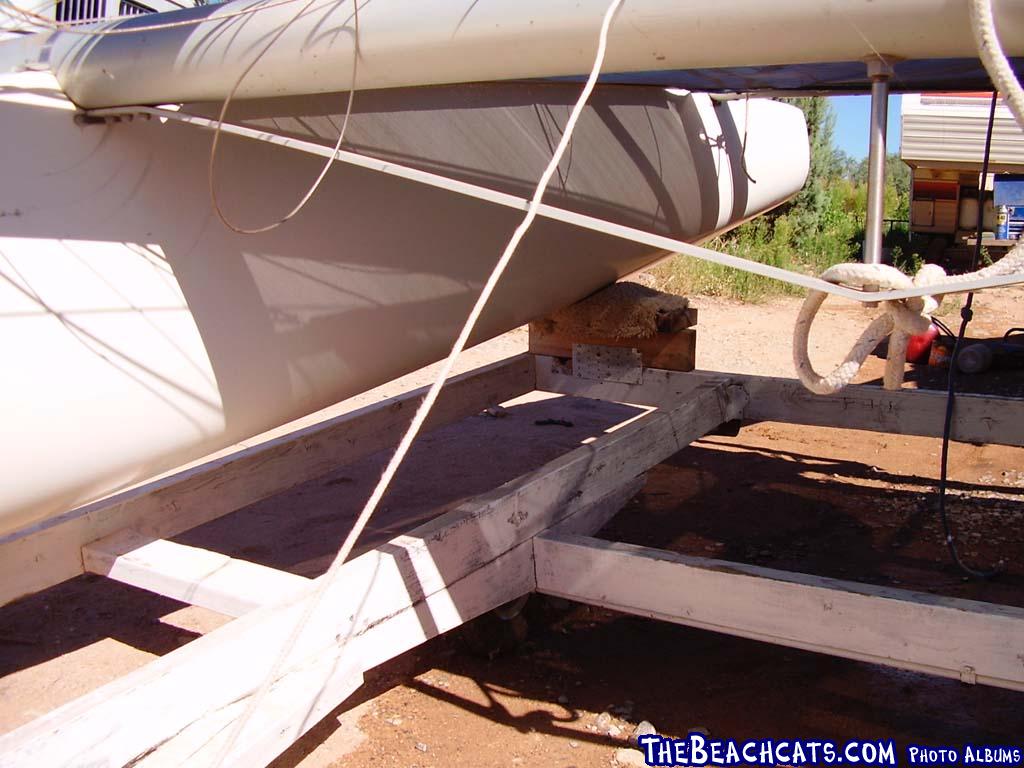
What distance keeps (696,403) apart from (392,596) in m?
1.43

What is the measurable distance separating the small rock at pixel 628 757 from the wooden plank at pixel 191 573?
2.67 feet

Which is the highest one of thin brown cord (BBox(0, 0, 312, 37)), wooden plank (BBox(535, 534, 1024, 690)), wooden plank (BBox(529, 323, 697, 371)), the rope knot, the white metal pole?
thin brown cord (BBox(0, 0, 312, 37))

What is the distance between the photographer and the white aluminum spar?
4.14 ft

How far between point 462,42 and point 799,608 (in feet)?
4.07


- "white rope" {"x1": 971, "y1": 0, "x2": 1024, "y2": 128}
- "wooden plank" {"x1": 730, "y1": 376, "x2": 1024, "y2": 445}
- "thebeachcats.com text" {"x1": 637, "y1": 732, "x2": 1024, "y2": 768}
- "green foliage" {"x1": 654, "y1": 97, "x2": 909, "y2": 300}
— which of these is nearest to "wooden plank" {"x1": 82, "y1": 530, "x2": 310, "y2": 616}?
"thebeachcats.com text" {"x1": 637, "y1": 732, "x2": 1024, "y2": 768}

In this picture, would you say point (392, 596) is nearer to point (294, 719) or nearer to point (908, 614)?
point (294, 719)

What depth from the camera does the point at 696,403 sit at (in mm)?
2898

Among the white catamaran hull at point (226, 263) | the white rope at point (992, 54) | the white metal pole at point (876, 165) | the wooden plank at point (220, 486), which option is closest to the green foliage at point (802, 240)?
the wooden plank at point (220, 486)

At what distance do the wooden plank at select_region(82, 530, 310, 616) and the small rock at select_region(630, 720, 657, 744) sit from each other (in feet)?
2.83

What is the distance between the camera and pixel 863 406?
3.13 metres

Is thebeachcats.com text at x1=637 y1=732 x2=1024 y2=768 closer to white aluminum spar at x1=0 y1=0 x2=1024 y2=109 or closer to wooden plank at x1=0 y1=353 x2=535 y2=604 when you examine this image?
wooden plank at x1=0 y1=353 x2=535 y2=604

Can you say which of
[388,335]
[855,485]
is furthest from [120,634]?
[855,485]

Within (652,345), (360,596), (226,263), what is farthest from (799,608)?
(652,345)

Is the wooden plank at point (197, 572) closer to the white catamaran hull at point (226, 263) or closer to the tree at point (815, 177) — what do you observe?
the white catamaran hull at point (226, 263)
